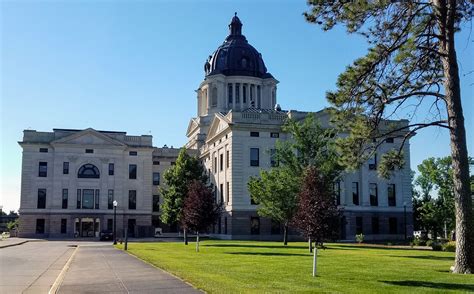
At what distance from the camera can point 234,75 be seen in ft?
291

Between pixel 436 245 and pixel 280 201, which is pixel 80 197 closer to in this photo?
pixel 280 201

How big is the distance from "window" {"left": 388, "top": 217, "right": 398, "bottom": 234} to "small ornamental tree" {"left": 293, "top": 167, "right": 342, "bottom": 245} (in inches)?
1928

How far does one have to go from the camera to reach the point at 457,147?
69.2ft

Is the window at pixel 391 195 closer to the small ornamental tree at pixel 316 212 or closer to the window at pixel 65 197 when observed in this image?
the window at pixel 65 197

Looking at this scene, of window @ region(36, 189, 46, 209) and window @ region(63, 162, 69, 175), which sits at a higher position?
window @ region(63, 162, 69, 175)

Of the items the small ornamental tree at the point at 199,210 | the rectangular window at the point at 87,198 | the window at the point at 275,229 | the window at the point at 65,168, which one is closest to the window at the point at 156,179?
the rectangular window at the point at 87,198

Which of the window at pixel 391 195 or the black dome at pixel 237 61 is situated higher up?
the black dome at pixel 237 61

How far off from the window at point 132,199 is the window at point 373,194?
3369 centimetres

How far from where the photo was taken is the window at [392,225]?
219 feet

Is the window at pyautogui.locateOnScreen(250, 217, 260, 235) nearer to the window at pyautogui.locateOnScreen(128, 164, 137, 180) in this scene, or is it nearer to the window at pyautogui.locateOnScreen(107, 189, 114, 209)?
the window at pyautogui.locateOnScreen(107, 189, 114, 209)

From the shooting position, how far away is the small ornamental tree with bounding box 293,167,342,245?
1936cm

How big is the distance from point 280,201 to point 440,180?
126 ft

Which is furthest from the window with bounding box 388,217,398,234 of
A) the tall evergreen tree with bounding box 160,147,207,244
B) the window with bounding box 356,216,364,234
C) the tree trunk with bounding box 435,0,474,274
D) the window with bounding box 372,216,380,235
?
the tree trunk with bounding box 435,0,474,274

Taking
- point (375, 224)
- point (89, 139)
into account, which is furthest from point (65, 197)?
point (375, 224)
